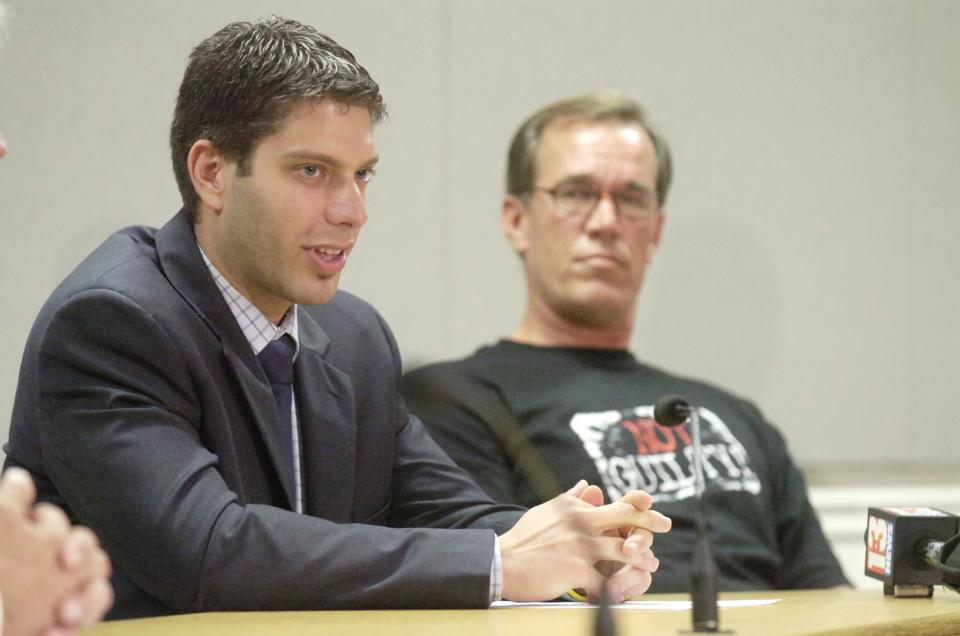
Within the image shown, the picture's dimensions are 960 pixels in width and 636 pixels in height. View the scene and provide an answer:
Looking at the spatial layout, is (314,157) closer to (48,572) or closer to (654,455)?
(48,572)

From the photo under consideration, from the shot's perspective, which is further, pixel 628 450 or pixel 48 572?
pixel 628 450

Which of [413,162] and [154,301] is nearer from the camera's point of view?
[154,301]

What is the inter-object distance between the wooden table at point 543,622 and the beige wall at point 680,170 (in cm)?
140

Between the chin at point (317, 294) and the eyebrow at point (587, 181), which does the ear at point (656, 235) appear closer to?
the eyebrow at point (587, 181)

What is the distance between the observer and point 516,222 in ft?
9.51

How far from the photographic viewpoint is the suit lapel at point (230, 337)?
1.70m

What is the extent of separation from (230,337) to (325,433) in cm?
21

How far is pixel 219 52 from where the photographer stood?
1.78m

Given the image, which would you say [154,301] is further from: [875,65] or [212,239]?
[875,65]

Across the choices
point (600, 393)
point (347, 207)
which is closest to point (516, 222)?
point (600, 393)

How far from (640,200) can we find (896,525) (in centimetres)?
127

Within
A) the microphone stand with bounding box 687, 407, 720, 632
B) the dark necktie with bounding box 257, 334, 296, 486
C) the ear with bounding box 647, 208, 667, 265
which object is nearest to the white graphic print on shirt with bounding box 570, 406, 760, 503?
the ear with bounding box 647, 208, 667, 265

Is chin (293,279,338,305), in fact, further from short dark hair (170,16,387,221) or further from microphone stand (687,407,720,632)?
microphone stand (687,407,720,632)

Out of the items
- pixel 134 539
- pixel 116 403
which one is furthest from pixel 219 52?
pixel 134 539
